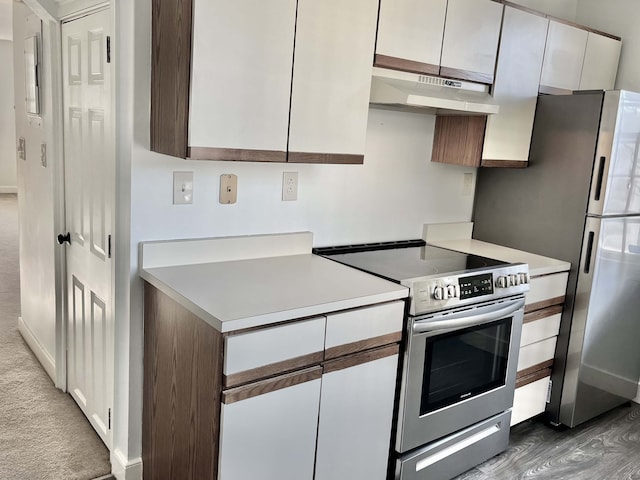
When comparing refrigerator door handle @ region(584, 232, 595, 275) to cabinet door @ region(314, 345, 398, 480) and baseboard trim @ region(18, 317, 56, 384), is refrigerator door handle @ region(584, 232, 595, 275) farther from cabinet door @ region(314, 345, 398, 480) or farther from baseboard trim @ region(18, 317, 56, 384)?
baseboard trim @ region(18, 317, 56, 384)

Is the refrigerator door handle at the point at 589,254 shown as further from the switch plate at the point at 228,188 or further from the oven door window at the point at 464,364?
the switch plate at the point at 228,188

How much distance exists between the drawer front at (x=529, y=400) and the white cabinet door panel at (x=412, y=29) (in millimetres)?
1675

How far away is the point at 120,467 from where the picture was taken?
2.34 m

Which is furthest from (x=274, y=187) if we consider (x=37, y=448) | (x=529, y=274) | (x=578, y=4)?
(x=578, y=4)

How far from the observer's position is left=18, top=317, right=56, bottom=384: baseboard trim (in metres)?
3.14

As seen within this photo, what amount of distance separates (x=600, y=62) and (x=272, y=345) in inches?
104

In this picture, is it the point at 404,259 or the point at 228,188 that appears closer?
the point at 228,188

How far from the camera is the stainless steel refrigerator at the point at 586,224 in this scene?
108 inches

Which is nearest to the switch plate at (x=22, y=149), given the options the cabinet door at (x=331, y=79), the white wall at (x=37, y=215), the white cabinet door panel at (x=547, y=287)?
the white wall at (x=37, y=215)

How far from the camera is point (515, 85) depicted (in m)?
2.84

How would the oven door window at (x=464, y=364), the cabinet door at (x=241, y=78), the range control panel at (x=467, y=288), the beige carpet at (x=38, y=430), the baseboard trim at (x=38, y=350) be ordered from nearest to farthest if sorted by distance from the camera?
the cabinet door at (x=241, y=78) → the range control panel at (x=467, y=288) → the oven door window at (x=464, y=364) → the beige carpet at (x=38, y=430) → the baseboard trim at (x=38, y=350)

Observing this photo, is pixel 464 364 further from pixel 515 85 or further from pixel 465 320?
pixel 515 85

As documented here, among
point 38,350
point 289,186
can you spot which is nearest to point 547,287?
point 289,186

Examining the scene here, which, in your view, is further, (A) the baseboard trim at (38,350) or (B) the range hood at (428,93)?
(A) the baseboard trim at (38,350)
